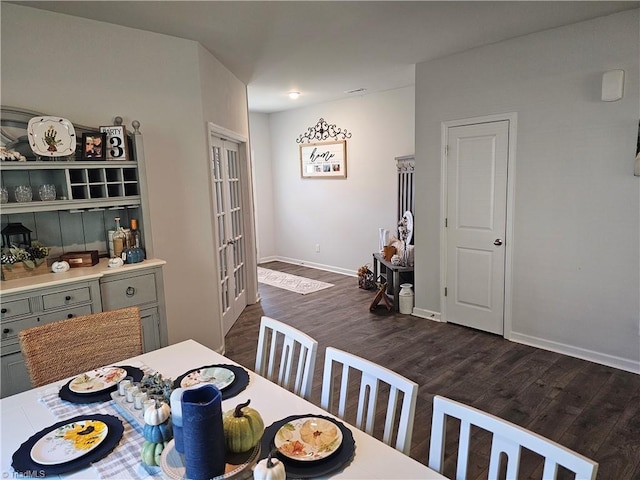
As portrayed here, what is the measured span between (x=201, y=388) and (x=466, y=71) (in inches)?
150

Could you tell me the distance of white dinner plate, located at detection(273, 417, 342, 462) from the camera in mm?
1149

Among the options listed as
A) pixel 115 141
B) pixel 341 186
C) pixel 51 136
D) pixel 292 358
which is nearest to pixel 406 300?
pixel 341 186

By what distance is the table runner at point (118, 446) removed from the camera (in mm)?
1126

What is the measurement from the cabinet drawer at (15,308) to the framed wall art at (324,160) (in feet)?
15.5

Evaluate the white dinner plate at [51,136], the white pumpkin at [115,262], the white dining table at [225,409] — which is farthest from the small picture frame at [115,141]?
the white dining table at [225,409]

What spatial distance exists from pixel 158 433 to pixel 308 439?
42cm

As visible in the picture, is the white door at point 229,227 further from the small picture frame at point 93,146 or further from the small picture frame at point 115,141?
the small picture frame at point 93,146

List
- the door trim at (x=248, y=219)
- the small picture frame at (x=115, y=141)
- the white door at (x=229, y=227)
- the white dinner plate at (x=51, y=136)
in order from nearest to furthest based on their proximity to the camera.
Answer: the white dinner plate at (x=51, y=136) → the small picture frame at (x=115, y=141) → the white door at (x=229, y=227) → the door trim at (x=248, y=219)

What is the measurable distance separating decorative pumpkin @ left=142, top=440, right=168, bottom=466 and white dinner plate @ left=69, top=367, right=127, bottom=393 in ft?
1.62

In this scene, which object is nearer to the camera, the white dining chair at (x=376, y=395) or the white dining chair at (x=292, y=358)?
the white dining chair at (x=376, y=395)

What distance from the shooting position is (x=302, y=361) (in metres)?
1.74

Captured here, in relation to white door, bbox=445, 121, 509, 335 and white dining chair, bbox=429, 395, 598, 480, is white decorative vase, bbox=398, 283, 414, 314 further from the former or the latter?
white dining chair, bbox=429, 395, 598, 480

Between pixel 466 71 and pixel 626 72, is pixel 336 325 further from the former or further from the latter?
pixel 626 72

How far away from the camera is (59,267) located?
2594 millimetres
